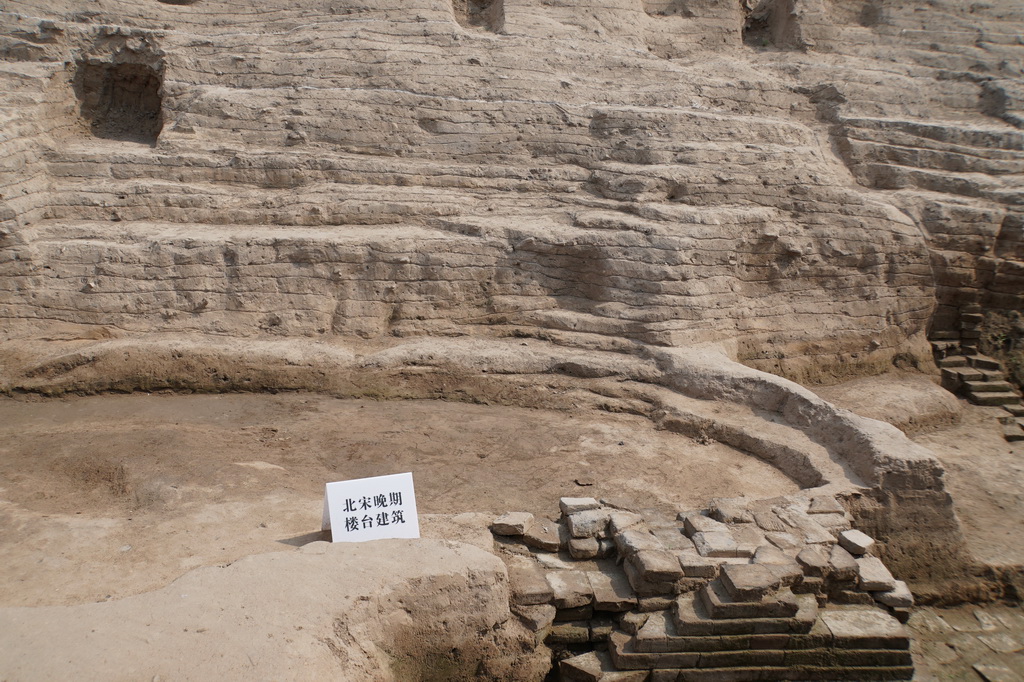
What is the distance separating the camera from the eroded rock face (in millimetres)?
7930

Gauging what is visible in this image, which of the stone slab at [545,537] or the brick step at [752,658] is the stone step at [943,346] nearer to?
the brick step at [752,658]

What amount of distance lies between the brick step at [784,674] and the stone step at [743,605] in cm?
32

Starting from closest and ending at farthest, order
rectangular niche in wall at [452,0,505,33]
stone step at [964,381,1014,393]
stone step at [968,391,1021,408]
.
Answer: stone step at [968,391,1021,408], stone step at [964,381,1014,393], rectangular niche in wall at [452,0,505,33]

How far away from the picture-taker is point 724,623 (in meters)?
4.59

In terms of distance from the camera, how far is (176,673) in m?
3.45

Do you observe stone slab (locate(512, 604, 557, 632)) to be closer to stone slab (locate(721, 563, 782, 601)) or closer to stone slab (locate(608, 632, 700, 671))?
stone slab (locate(608, 632, 700, 671))

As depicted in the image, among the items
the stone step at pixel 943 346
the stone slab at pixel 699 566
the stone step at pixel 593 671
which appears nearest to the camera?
the stone step at pixel 593 671

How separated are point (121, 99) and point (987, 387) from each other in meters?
10.9

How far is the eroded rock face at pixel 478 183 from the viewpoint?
26.0 ft

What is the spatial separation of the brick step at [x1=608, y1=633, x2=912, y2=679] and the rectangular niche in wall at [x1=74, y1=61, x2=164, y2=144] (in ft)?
25.5

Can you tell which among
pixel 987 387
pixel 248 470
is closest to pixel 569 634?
pixel 248 470

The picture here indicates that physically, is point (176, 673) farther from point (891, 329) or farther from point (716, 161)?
point (891, 329)

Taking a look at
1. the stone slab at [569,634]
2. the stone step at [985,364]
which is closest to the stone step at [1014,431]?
the stone step at [985,364]

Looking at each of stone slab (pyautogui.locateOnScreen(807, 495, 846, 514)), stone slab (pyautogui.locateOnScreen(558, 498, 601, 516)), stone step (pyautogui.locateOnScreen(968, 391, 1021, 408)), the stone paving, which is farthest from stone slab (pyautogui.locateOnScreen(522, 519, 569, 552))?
stone step (pyautogui.locateOnScreen(968, 391, 1021, 408))
